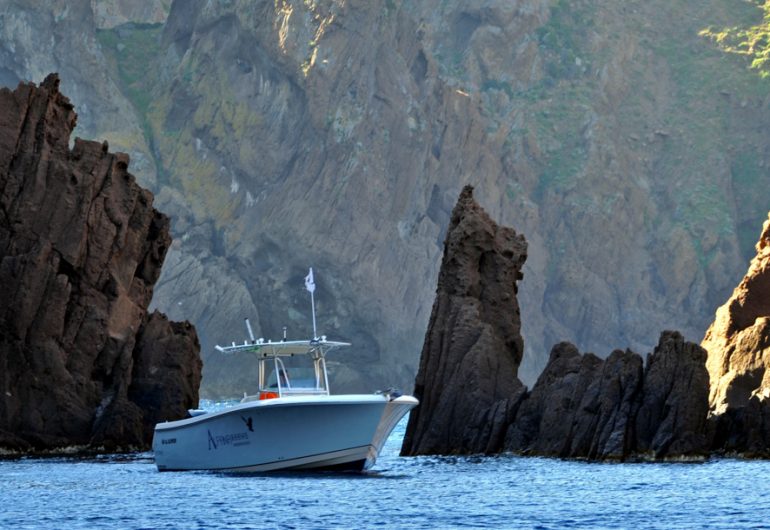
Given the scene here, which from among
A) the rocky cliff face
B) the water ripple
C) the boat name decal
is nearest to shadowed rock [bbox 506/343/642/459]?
the water ripple

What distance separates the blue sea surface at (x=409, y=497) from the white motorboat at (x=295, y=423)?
88 centimetres

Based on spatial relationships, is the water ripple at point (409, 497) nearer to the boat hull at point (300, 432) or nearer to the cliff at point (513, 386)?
the boat hull at point (300, 432)

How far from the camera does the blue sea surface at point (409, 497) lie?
5538cm

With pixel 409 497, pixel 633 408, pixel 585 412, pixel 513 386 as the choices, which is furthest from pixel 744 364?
pixel 409 497

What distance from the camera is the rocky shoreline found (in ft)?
261

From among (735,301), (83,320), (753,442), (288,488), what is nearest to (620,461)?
(753,442)

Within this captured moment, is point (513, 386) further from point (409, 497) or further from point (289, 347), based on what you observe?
point (409, 497)

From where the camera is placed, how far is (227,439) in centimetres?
7206

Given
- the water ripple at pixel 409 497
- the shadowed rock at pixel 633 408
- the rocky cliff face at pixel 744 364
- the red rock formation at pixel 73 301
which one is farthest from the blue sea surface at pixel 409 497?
the red rock formation at pixel 73 301

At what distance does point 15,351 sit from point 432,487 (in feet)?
111

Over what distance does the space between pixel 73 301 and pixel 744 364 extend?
1491 inches

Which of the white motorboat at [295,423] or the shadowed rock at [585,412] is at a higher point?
the shadowed rock at [585,412]

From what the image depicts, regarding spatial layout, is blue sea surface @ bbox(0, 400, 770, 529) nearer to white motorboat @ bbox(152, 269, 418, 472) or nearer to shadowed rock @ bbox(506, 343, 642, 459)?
white motorboat @ bbox(152, 269, 418, 472)

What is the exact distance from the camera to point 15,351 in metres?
94.0
